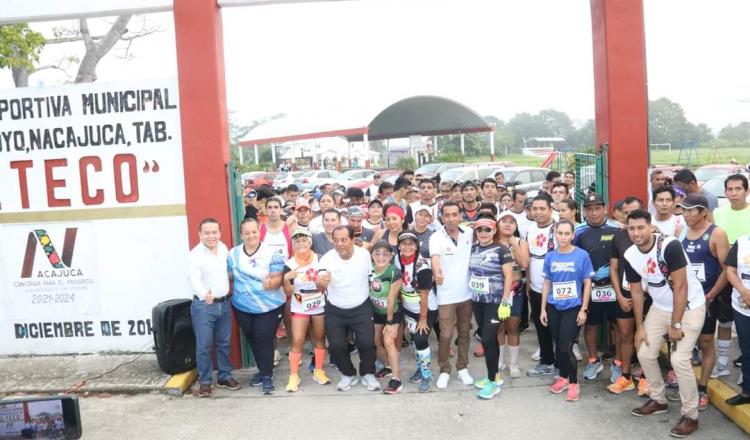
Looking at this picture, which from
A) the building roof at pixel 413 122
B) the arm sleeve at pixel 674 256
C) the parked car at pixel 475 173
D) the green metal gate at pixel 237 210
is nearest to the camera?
the arm sleeve at pixel 674 256

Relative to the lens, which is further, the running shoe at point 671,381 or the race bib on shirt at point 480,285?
the race bib on shirt at point 480,285

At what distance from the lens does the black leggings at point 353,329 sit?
20.7 ft

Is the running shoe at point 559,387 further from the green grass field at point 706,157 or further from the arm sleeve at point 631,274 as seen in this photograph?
the green grass field at point 706,157

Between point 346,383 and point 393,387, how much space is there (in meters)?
0.50

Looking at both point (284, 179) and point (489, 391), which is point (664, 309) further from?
point (284, 179)

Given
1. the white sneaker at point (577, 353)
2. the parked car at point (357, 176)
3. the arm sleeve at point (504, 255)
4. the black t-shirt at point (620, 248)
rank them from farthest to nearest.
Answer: the parked car at point (357, 176)
the white sneaker at point (577, 353)
the arm sleeve at point (504, 255)
the black t-shirt at point (620, 248)

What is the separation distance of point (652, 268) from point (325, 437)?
3.12 meters

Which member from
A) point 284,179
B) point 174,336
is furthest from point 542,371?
point 284,179

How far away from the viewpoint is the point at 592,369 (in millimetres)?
6465

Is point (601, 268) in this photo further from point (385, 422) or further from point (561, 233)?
point (385, 422)

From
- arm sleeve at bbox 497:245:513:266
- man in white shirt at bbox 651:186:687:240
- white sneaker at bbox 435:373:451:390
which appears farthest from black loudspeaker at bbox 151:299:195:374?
man in white shirt at bbox 651:186:687:240

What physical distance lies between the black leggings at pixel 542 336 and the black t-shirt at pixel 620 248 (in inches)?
38.4

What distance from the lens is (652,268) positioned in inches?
210

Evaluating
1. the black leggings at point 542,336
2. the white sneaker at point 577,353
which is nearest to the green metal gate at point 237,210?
the black leggings at point 542,336
